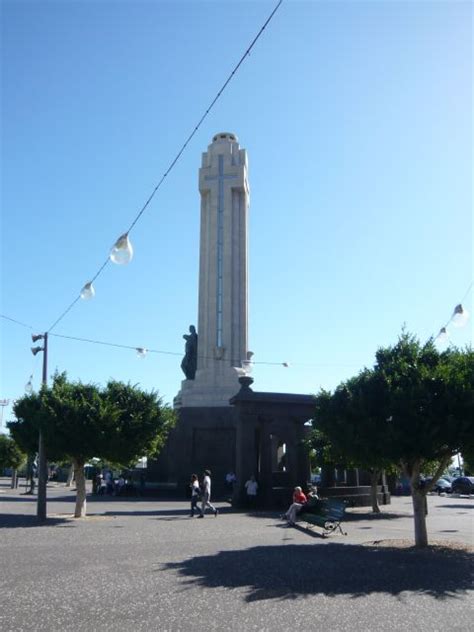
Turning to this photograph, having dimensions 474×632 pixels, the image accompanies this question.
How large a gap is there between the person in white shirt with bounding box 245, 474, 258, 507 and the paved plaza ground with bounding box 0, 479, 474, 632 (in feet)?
33.3

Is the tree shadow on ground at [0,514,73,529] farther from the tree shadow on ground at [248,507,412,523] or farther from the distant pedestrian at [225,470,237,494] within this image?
the distant pedestrian at [225,470,237,494]

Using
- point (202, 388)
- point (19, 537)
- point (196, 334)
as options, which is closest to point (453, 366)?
point (19, 537)

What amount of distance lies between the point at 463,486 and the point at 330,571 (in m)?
43.7

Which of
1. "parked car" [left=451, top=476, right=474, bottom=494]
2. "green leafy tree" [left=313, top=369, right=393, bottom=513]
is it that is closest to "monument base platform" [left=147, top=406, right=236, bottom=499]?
"parked car" [left=451, top=476, right=474, bottom=494]

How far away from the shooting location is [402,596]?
8844 mm

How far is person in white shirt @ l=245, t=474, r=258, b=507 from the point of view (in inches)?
1051

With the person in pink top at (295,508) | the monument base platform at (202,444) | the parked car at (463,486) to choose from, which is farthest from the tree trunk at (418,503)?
the parked car at (463,486)

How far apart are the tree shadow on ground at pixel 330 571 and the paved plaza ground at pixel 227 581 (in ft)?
0.06

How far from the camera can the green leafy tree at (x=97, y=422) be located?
2017cm

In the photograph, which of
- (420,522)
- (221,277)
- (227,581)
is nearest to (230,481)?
(221,277)

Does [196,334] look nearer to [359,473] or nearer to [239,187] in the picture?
[239,187]

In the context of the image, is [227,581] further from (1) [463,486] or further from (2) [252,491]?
(1) [463,486]

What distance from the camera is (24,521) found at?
63.6 ft

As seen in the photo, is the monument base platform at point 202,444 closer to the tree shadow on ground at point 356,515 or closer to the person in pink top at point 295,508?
the tree shadow on ground at point 356,515
